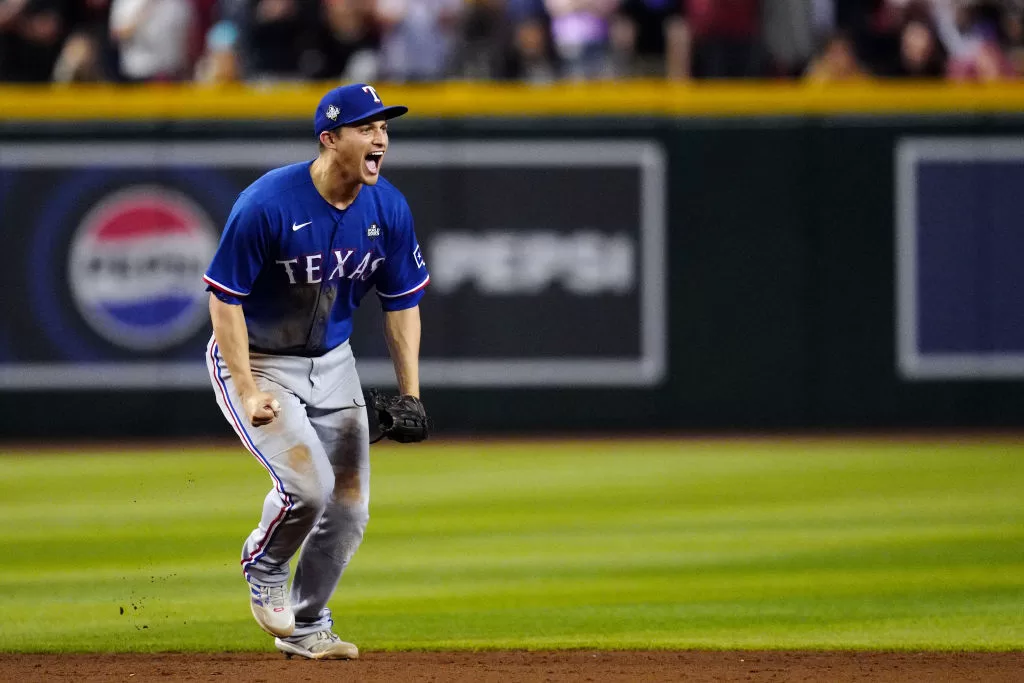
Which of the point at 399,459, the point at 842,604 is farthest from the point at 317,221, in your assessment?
the point at 399,459

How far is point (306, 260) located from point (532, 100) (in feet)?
26.4

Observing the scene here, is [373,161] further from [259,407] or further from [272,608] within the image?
[272,608]

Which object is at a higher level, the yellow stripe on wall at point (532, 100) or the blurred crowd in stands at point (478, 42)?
the blurred crowd in stands at point (478, 42)

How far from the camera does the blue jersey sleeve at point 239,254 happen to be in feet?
18.1

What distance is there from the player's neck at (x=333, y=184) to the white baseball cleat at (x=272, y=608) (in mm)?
1430

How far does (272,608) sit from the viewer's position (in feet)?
18.8

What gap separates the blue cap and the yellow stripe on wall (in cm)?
776

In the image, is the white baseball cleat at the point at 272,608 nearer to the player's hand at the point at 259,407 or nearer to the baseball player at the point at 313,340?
the baseball player at the point at 313,340

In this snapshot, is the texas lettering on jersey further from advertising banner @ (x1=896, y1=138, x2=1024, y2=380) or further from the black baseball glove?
advertising banner @ (x1=896, y1=138, x2=1024, y2=380)

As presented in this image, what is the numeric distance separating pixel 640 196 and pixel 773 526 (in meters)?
4.95

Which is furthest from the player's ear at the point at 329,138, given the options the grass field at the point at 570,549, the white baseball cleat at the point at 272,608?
the grass field at the point at 570,549

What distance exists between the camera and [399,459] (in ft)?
40.3

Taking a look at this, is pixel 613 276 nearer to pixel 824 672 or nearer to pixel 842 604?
pixel 842 604

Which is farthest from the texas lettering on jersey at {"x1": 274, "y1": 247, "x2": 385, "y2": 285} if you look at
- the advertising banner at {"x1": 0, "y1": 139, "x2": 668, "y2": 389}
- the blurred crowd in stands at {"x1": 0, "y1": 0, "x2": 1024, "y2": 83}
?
the blurred crowd in stands at {"x1": 0, "y1": 0, "x2": 1024, "y2": 83}
